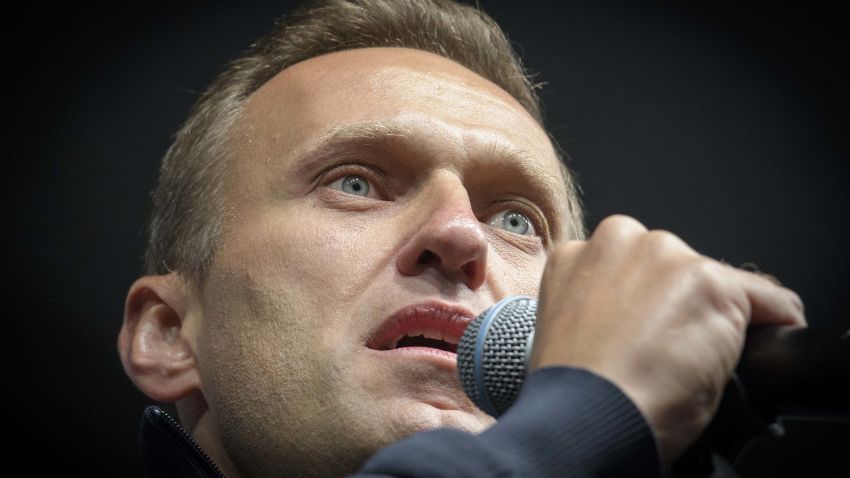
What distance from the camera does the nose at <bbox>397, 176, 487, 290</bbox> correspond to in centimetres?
160

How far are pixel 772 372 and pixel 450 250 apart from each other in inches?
28.6

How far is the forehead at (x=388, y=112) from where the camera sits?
1.90 m

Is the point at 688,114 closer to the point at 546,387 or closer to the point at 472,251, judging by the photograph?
the point at 472,251

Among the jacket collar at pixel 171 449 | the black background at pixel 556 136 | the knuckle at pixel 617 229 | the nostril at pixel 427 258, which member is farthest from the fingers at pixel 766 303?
the black background at pixel 556 136

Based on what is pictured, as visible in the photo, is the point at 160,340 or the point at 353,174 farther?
the point at 160,340

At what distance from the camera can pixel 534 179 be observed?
79.4 inches

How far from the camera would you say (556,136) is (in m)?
3.24

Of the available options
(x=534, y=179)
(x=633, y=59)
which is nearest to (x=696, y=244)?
(x=633, y=59)

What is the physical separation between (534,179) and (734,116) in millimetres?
1389

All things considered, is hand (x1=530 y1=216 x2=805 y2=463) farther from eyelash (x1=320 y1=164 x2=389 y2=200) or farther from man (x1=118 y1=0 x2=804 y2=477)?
eyelash (x1=320 y1=164 x2=389 y2=200)

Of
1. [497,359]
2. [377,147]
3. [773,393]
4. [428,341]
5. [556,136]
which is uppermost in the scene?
[773,393]

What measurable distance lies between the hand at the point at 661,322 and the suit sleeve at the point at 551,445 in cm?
2

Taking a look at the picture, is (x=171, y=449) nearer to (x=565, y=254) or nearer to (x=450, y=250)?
(x=450, y=250)

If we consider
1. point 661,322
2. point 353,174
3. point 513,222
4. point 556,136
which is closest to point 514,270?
point 513,222
